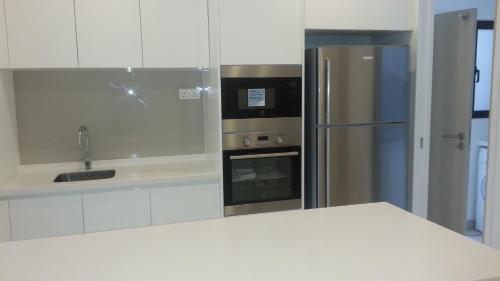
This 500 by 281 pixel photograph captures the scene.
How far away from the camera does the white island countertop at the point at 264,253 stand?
1129 millimetres

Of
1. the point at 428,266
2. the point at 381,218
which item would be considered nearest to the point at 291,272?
the point at 428,266

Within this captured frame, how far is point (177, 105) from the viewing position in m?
3.27

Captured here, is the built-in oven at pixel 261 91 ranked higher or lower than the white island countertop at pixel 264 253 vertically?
higher

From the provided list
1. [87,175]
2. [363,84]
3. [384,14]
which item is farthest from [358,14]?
[87,175]

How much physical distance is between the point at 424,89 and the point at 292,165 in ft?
3.86

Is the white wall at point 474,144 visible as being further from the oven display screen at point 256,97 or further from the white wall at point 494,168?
the oven display screen at point 256,97

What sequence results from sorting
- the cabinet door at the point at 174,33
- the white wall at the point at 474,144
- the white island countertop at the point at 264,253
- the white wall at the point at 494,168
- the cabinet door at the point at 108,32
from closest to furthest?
the white island countertop at the point at 264,253, the white wall at the point at 494,168, the cabinet door at the point at 108,32, the cabinet door at the point at 174,33, the white wall at the point at 474,144

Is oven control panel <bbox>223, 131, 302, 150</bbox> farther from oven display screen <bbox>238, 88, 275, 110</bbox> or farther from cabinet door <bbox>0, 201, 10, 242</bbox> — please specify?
cabinet door <bbox>0, 201, 10, 242</bbox>

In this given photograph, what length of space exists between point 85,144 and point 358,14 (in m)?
2.26

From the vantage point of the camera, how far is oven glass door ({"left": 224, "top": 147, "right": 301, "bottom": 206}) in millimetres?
2789

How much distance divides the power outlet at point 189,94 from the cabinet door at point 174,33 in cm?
42

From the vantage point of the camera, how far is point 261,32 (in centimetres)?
272

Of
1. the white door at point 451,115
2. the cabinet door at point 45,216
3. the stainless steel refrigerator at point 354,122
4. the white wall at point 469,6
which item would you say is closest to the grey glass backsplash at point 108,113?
the cabinet door at point 45,216

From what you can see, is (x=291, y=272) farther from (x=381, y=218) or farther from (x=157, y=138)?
(x=157, y=138)
